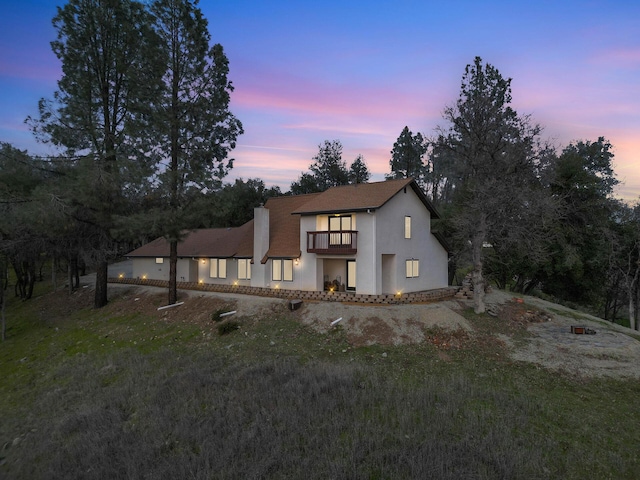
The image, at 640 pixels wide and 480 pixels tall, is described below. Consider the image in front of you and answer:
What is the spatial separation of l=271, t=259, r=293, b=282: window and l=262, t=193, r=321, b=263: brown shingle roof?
0.64 meters

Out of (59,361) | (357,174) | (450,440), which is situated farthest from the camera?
(357,174)

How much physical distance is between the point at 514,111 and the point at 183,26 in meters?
25.9

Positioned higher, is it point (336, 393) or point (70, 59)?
point (70, 59)

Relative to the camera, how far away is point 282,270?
23.8m

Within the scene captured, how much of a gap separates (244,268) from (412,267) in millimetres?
12750

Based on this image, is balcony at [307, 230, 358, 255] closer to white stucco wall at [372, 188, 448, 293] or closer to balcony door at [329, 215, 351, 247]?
balcony door at [329, 215, 351, 247]

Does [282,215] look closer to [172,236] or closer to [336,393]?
[172,236]

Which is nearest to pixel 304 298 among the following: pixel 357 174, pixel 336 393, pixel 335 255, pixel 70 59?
pixel 335 255

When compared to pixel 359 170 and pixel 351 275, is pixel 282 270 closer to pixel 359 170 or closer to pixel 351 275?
pixel 351 275

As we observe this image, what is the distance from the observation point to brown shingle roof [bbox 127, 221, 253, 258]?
1043 inches

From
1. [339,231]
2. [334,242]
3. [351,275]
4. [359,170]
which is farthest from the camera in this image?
[359,170]

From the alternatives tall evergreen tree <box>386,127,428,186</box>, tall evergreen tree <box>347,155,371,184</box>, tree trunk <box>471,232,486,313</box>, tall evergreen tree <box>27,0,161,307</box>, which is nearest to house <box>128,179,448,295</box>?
tree trunk <box>471,232,486,313</box>

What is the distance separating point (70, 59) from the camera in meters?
22.1

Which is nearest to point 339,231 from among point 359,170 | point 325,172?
point 325,172
